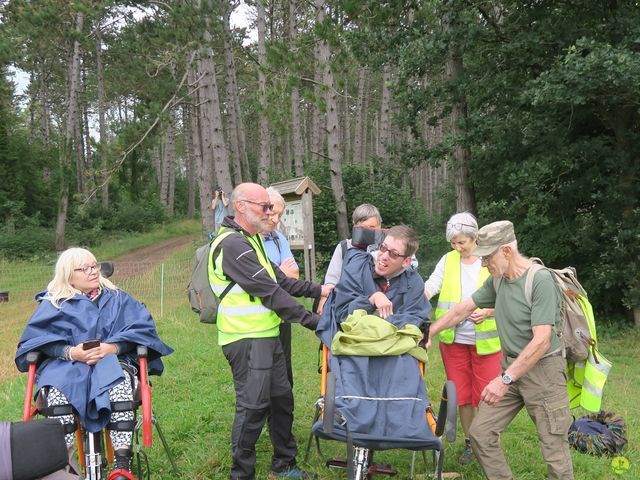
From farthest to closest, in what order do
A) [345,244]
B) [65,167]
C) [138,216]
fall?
[138,216]
[65,167]
[345,244]

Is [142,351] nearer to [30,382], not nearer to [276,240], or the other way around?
[30,382]

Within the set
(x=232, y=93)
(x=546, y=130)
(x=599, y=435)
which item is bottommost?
(x=599, y=435)

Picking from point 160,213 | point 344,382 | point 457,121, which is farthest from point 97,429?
point 160,213

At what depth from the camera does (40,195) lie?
2633cm

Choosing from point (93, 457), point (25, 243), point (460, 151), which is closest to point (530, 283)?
point (93, 457)

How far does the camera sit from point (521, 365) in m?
2.94

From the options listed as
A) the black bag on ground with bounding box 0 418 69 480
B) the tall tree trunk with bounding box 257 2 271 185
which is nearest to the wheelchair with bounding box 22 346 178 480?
the black bag on ground with bounding box 0 418 69 480

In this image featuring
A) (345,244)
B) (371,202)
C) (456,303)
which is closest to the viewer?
(456,303)

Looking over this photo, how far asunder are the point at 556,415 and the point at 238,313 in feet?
6.27

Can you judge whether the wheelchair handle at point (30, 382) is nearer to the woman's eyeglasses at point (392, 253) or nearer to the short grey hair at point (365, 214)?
the woman's eyeglasses at point (392, 253)

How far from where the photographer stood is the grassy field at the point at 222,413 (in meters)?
3.90

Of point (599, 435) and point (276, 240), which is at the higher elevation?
Answer: point (276, 240)

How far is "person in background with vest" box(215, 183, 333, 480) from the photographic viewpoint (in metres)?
3.34

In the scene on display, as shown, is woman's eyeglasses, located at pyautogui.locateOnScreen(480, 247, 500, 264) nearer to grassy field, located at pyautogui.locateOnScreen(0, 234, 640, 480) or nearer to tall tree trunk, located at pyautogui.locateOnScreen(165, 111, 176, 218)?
grassy field, located at pyautogui.locateOnScreen(0, 234, 640, 480)
